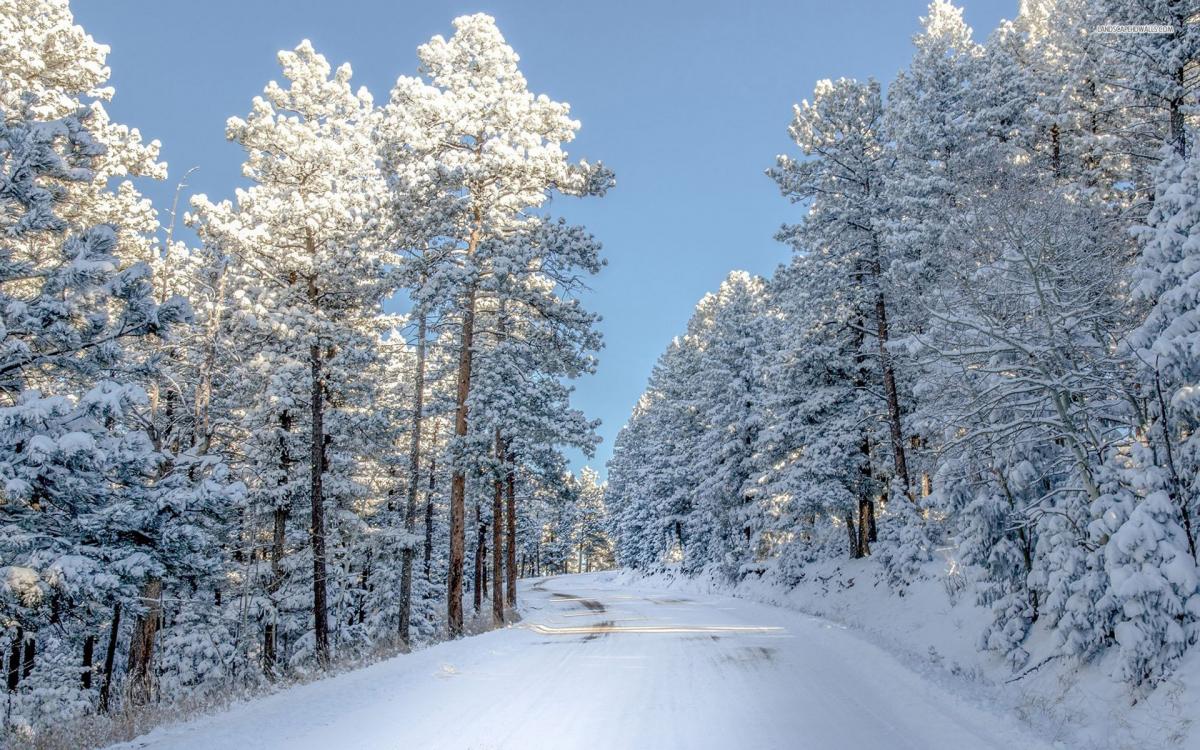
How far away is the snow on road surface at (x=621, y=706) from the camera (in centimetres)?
647

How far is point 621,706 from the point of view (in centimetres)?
769

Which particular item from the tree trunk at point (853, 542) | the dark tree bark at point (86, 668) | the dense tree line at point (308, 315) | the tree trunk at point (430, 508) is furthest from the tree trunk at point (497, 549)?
the dark tree bark at point (86, 668)

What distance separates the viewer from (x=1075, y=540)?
30.6 ft

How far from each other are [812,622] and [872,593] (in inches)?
159

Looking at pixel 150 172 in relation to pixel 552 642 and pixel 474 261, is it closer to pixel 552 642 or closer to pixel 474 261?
pixel 474 261

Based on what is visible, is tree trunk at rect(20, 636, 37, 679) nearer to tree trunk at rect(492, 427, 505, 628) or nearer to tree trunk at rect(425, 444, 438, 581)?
tree trunk at rect(425, 444, 438, 581)

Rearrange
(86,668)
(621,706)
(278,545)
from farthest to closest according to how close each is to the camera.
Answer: (86,668)
(278,545)
(621,706)

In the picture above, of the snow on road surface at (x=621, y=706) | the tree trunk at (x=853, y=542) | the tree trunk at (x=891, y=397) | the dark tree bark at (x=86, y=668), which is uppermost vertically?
the tree trunk at (x=891, y=397)

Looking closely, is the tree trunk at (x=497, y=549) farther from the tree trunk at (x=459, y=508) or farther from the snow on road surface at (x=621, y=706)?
the snow on road surface at (x=621, y=706)

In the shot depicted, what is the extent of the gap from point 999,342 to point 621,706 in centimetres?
834

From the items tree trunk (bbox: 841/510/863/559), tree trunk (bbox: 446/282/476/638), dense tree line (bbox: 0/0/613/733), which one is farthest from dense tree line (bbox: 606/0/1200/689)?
tree trunk (bbox: 446/282/476/638)

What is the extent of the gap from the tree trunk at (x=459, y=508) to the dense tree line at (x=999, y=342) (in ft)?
37.3

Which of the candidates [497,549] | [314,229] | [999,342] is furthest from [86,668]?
[999,342]

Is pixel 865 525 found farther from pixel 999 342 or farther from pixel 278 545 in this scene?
pixel 278 545
